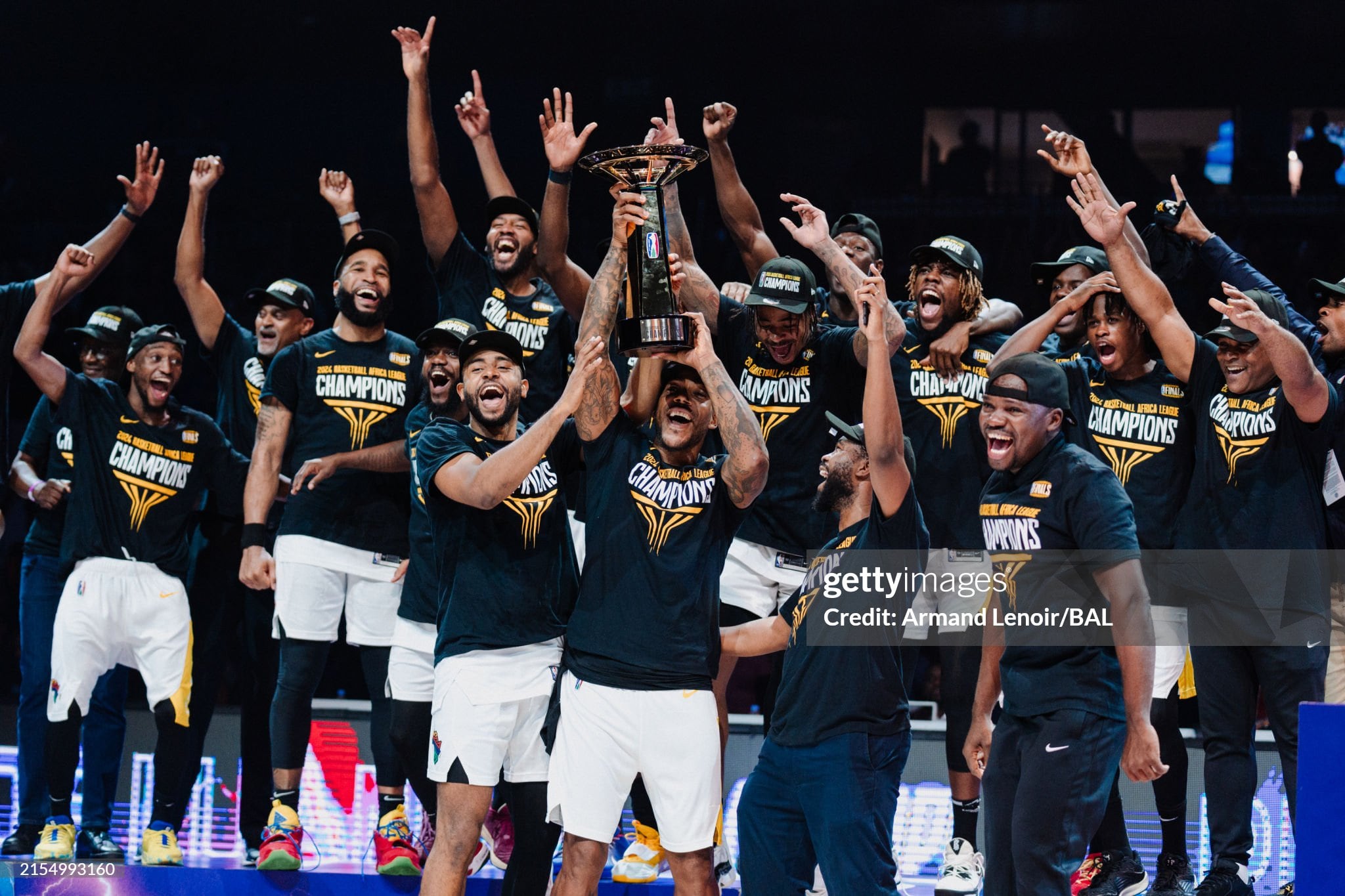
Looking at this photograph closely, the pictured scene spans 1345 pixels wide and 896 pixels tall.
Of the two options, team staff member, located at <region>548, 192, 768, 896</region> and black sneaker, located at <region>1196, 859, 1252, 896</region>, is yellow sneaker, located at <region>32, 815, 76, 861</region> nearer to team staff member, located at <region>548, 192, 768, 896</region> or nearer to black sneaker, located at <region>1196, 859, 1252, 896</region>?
team staff member, located at <region>548, 192, 768, 896</region>

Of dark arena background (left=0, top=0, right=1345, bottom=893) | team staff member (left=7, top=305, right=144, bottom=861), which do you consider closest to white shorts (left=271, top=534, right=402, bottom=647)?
team staff member (left=7, top=305, right=144, bottom=861)

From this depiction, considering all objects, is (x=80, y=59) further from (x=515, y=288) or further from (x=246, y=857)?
(x=246, y=857)

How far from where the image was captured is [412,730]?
465cm

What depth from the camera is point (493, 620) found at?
412 centimetres

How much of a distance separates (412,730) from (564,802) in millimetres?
965

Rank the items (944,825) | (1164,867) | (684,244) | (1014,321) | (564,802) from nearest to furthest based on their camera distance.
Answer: (564,802) → (1164,867) → (684,244) → (1014,321) → (944,825)

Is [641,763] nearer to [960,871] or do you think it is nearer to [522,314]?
[960,871]

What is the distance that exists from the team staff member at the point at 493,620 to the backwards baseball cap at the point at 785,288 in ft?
2.64

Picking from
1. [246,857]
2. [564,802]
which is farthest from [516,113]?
[564,802]

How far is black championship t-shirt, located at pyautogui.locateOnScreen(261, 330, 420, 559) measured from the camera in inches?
199

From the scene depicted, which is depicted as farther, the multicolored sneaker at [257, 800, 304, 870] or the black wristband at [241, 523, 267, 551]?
the black wristband at [241, 523, 267, 551]

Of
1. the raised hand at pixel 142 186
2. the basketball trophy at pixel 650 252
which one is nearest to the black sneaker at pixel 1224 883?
the basketball trophy at pixel 650 252

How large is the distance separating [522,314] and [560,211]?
1.51ft

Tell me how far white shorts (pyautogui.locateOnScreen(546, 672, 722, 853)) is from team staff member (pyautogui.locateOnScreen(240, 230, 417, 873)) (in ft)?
3.86
